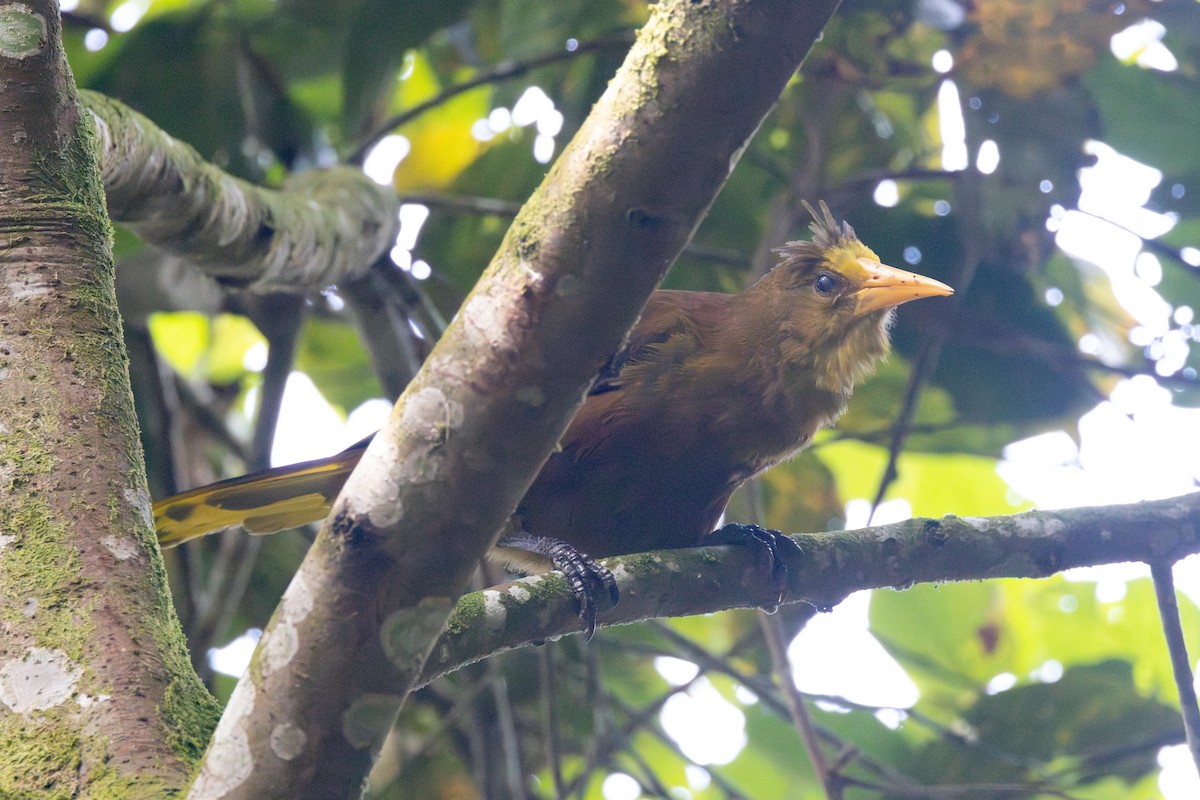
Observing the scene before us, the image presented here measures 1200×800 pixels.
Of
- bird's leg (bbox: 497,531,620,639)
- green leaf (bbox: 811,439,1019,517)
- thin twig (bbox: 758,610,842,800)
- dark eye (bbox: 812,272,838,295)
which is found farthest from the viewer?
green leaf (bbox: 811,439,1019,517)

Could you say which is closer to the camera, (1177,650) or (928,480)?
(1177,650)

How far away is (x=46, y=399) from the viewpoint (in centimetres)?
147

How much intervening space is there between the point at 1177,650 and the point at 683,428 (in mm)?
1073

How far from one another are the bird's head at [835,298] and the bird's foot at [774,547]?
452mm

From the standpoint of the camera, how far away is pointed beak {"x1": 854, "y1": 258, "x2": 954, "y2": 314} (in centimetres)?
271

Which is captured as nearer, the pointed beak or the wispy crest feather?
the pointed beak

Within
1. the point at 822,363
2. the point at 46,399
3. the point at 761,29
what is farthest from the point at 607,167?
the point at 822,363

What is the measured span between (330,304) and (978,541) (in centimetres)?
255

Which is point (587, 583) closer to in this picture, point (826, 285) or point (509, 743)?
point (826, 285)

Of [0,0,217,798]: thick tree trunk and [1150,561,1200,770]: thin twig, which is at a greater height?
[0,0,217,798]: thick tree trunk

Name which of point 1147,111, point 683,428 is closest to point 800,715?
point 683,428

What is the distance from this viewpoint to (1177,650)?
2049mm

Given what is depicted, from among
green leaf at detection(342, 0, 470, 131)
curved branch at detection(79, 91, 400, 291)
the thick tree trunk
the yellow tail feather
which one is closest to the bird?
the yellow tail feather

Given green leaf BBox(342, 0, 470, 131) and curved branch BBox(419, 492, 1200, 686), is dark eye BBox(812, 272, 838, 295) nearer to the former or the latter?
curved branch BBox(419, 492, 1200, 686)
